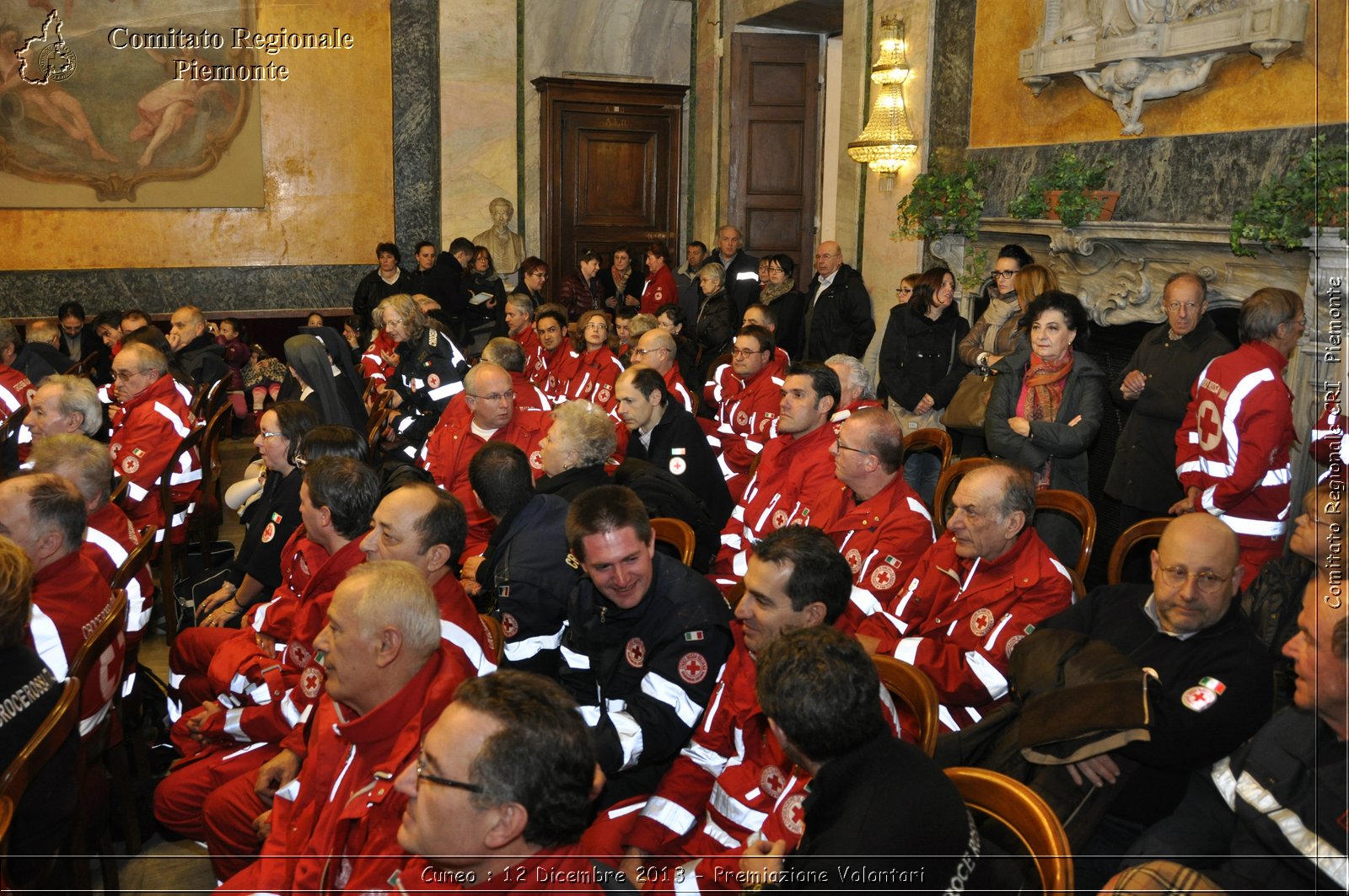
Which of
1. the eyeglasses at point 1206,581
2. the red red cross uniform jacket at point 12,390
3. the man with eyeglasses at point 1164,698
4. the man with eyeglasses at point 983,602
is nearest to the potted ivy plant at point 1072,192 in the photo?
the man with eyeglasses at point 983,602

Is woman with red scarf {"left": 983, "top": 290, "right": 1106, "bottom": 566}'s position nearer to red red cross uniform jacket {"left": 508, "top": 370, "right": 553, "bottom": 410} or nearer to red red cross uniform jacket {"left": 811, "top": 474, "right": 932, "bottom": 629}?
red red cross uniform jacket {"left": 811, "top": 474, "right": 932, "bottom": 629}

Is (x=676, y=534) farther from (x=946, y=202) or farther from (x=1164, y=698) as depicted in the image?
(x=946, y=202)

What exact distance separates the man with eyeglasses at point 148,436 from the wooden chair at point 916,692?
3729 mm

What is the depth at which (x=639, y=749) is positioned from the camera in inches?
104

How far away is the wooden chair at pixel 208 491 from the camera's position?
570 centimetres

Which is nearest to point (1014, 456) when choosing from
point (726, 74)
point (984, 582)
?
point (984, 582)

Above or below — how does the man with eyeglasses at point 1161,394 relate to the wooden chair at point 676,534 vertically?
above

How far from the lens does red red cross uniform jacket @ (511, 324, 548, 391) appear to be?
7594 millimetres

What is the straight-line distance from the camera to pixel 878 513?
3.69m

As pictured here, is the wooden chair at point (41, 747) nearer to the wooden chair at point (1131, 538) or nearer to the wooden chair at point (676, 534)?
the wooden chair at point (676, 534)

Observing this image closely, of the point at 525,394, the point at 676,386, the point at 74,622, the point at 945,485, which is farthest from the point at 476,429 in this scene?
the point at 74,622

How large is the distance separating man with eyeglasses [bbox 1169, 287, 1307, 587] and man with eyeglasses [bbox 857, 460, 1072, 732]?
1354 millimetres

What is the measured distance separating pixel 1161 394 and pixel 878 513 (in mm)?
1839

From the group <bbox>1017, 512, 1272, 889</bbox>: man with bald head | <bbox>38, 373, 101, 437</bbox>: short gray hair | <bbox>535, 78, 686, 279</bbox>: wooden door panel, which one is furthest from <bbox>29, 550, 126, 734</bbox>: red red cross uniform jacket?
<bbox>535, 78, 686, 279</bbox>: wooden door panel
